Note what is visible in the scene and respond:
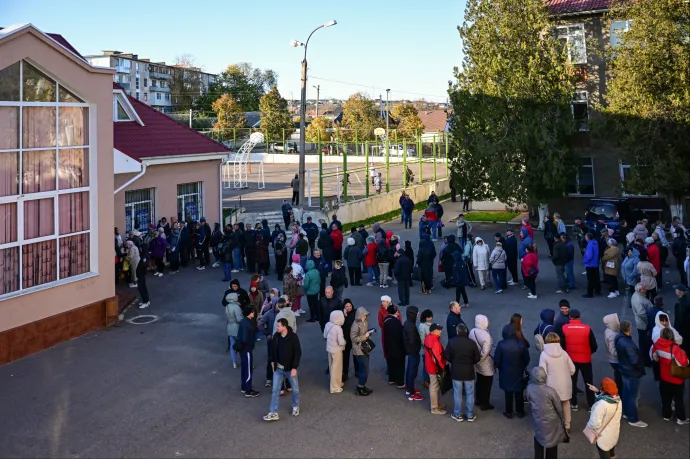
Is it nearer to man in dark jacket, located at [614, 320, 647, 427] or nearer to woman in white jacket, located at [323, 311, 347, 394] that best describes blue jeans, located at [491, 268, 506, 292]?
woman in white jacket, located at [323, 311, 347, 394]

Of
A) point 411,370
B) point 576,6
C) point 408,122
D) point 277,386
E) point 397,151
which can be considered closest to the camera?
point 277,386

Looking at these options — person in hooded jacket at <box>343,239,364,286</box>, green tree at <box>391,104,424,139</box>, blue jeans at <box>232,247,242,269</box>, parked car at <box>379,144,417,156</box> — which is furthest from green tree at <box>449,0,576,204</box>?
green tree at <box>391,104,424,139</box>

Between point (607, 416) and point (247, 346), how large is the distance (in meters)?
5.45

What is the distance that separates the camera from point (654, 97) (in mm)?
22688

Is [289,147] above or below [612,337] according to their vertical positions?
above

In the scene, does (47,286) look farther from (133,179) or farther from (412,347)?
(412,347)

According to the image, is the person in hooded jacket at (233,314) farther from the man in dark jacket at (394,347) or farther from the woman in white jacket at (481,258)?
the woman in white jacket at (481,258)

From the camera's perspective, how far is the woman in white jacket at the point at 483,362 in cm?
955

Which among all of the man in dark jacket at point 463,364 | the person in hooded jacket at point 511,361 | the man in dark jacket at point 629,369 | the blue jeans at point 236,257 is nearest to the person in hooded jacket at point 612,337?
the man in dark jacket at point 629,369

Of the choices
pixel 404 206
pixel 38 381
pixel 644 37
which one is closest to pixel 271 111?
pixel 404 206

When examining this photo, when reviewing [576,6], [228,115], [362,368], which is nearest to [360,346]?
[362,368]

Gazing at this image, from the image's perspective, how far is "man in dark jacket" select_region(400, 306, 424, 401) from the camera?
1041 cm

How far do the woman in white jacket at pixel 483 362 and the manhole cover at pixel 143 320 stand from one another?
8475mm

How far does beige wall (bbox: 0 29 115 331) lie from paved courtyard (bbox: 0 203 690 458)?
90cm
